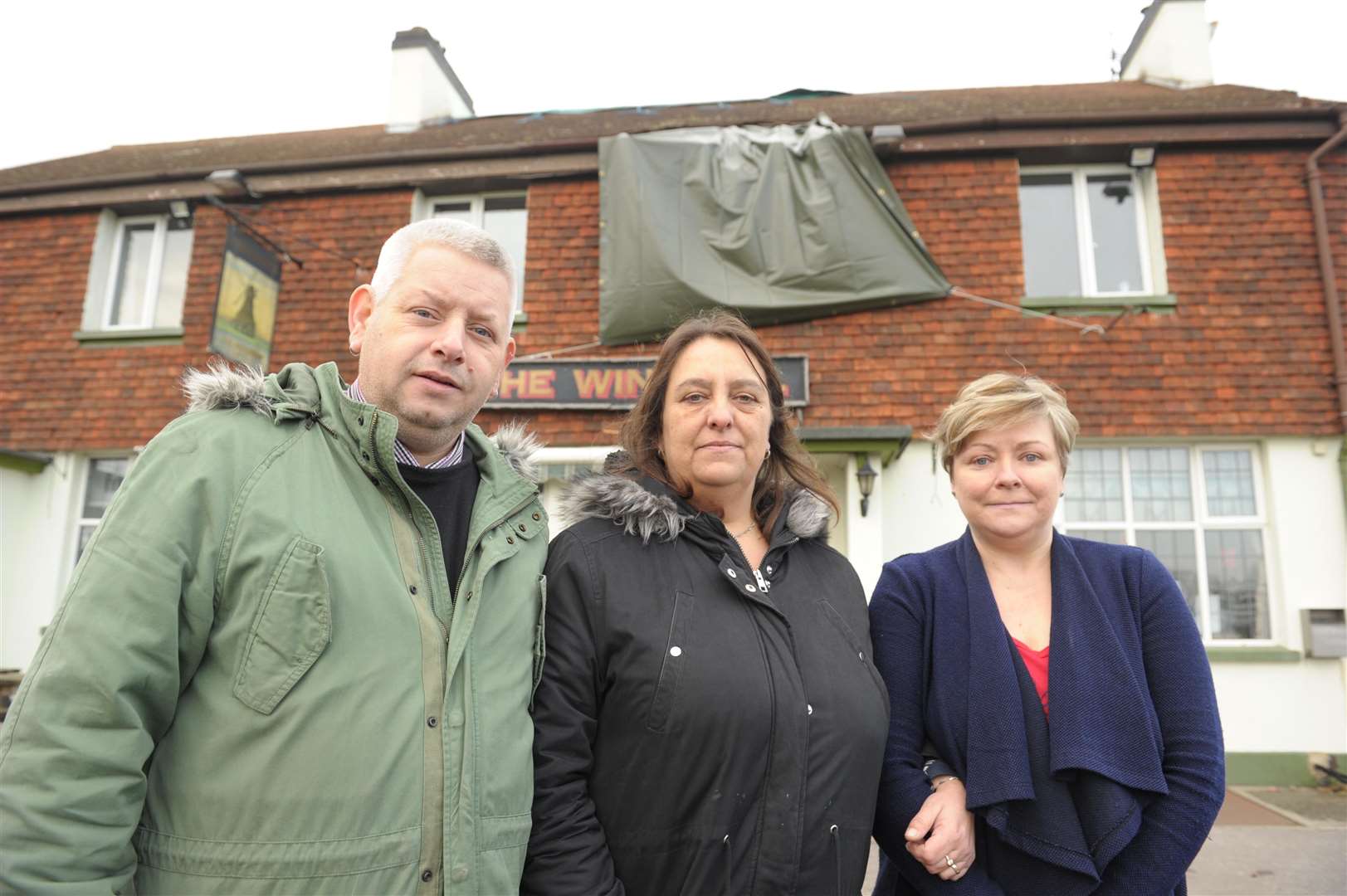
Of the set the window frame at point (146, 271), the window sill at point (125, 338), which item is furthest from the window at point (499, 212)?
the window frame at point (146, 271)

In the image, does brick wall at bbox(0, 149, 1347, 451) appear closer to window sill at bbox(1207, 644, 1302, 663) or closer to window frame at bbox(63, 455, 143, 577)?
window frame at bbox(63, 455, 143, 577)

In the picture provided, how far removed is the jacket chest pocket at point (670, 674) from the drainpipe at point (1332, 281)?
24.2 feet

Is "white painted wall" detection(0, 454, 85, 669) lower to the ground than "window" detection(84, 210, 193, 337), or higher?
lower

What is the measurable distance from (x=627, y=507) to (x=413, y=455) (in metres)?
0.53

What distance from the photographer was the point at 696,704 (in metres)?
1.66

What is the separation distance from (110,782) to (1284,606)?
26.7 ft

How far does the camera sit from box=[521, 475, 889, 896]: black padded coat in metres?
1.64

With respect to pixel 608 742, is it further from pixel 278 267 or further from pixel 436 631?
pixel 278 267

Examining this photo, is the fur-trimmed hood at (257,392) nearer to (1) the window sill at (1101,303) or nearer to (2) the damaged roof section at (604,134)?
(2) the damaged roof section at (604,134)

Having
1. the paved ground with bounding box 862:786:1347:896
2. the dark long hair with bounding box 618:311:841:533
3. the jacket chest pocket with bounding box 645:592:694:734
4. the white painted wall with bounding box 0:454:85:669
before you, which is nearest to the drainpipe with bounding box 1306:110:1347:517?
the paved ground with bounding box 862:786:1347:896

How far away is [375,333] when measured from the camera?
5.78ft

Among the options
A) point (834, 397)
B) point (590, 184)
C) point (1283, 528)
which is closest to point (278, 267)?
point (590, 184)

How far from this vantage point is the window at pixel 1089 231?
290 inches

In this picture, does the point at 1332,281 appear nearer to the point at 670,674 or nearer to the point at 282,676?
the point at 670,674
